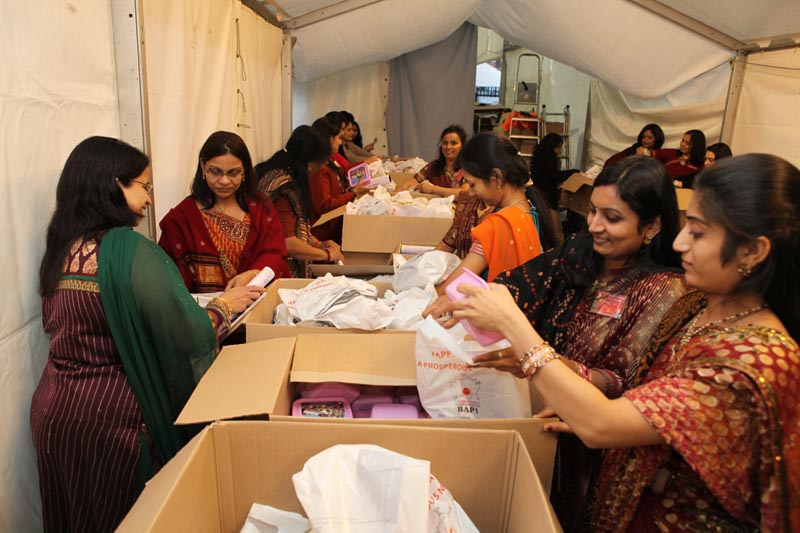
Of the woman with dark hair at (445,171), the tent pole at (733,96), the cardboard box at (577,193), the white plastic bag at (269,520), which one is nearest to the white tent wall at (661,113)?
the tent pole at (733,96)

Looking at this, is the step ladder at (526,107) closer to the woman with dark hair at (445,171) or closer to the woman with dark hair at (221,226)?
the woman with dark hair at (445,171)

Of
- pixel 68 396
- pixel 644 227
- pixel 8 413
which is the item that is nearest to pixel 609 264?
pixel 644 227

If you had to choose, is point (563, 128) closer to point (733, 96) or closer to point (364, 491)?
point (733, 96)

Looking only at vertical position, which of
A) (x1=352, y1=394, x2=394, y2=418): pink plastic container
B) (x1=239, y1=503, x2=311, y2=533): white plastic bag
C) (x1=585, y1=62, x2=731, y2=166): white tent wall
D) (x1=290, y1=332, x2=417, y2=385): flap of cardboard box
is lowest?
(x1=239, y1=503, x2=311, y2=533): white plastic bag

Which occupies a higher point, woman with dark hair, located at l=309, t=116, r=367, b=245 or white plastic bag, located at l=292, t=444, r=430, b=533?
woman with dark hair, located at l=309, t=116, r=367, b=245

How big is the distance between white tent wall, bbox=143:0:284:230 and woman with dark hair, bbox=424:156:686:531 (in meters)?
1.57

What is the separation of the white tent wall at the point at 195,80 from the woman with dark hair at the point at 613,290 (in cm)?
157

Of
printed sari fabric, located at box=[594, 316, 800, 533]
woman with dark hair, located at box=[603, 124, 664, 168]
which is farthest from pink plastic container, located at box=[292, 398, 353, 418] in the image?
woman with dark hair, located at box=[603, 124, 664, 168]

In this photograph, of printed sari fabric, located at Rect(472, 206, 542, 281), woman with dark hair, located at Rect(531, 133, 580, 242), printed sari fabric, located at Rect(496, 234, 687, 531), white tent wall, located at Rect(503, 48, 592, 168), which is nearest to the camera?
printed sari fabric, located at Rect(496, 234, 687, 531)

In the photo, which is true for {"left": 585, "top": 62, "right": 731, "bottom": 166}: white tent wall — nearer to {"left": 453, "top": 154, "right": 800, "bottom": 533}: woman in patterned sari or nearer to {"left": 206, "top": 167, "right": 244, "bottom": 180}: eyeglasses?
{"left": 206, "top": 167, "right": 244, "bottom": 180}: eyeglasses

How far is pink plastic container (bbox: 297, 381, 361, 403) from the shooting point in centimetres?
146

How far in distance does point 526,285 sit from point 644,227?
0.33m

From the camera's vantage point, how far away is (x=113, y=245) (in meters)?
1.27

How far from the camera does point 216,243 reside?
213cm
